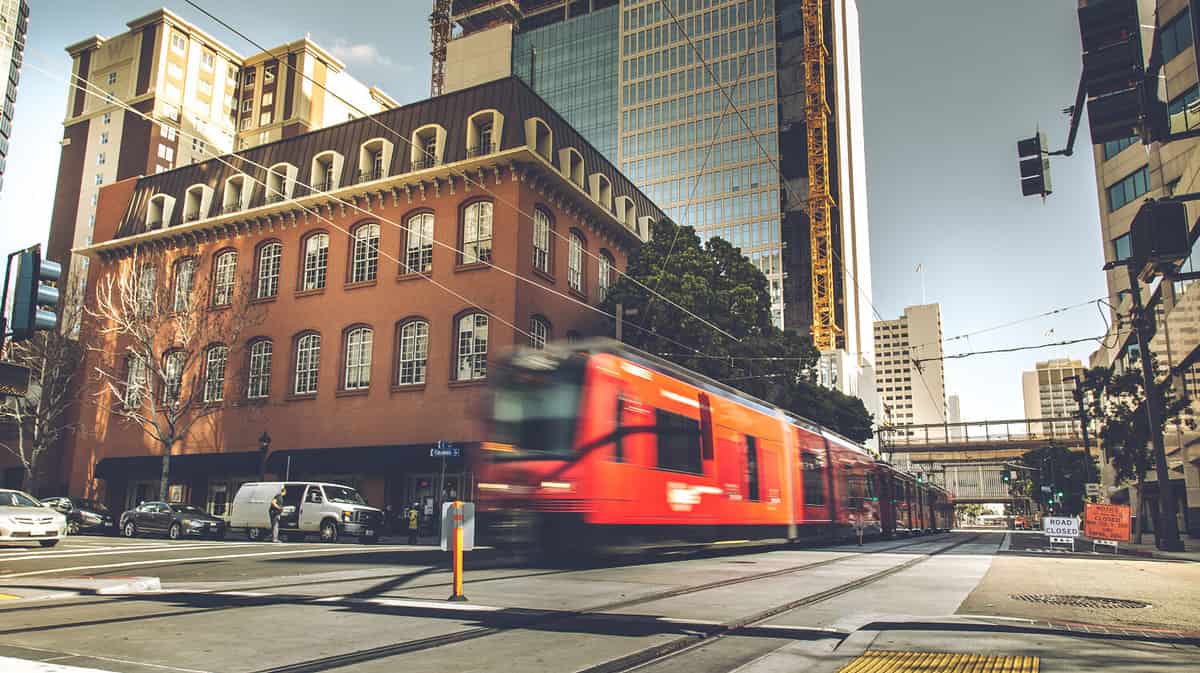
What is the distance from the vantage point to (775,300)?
3610 inches

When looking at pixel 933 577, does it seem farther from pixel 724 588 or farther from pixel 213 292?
pixel 213 292

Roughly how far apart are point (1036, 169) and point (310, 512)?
871 inches

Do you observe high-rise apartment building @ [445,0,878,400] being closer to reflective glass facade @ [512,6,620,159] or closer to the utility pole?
reflective glass facade @ [512,6,620,159]

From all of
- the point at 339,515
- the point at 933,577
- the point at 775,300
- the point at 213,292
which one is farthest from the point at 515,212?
the point at 775,300

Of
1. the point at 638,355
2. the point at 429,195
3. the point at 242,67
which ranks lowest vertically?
the point at 638,355

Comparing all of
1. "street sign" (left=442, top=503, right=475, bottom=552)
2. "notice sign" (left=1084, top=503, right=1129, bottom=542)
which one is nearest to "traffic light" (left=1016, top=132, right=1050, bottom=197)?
"street sign" (left=442, top=503, right=475, bottom=552)

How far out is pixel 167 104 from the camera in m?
76.3

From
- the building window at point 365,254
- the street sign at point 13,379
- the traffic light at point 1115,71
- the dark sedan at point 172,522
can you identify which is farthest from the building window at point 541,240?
the traffic light at point 1115,71

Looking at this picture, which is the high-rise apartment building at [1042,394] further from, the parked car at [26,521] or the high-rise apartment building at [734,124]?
the parked car at [26,521]

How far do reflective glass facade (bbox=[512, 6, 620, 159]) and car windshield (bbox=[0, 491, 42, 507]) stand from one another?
283 ft

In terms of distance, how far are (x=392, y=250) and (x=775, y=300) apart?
6430cm

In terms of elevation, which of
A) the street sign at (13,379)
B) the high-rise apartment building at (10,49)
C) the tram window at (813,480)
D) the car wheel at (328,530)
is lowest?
the car wheel at (328,530)

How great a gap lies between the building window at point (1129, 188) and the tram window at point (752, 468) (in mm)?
36205

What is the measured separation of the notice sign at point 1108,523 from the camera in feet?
77.7
